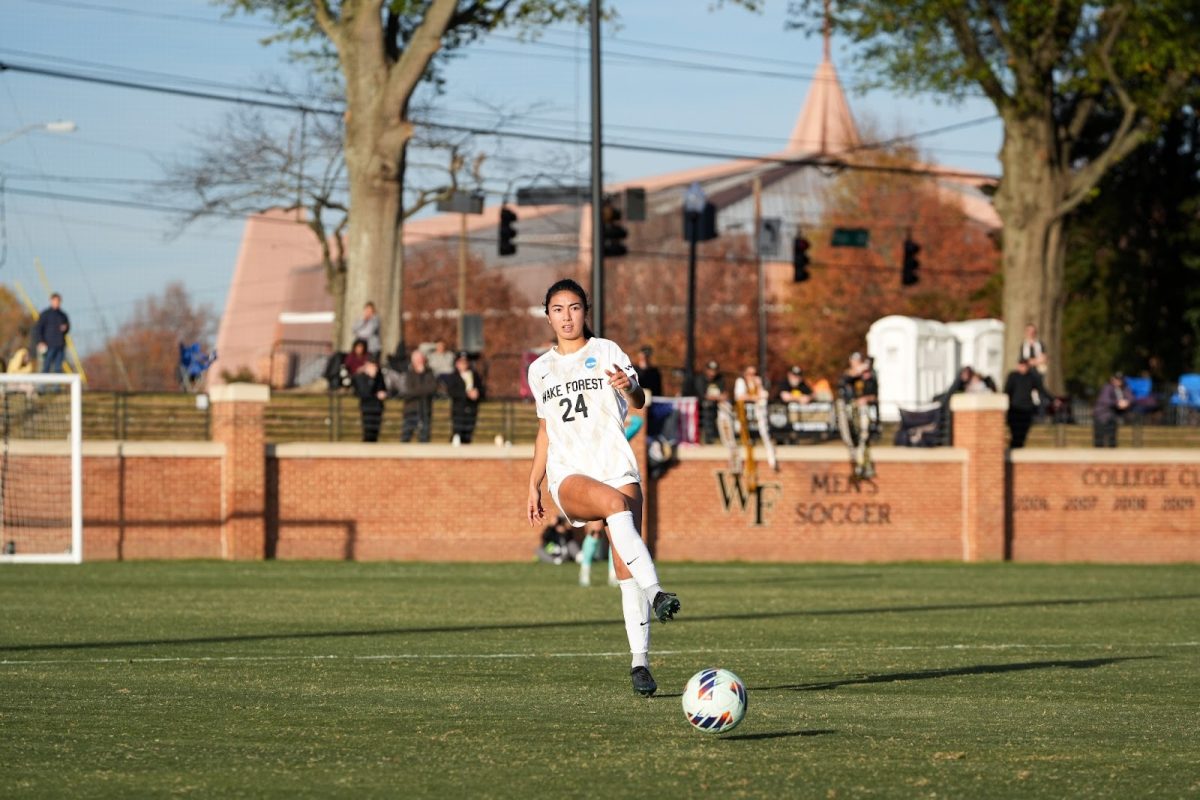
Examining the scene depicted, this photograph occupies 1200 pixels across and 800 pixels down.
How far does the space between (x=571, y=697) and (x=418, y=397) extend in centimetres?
2086

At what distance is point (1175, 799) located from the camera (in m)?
6.44

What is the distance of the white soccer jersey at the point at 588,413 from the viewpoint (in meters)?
9.33

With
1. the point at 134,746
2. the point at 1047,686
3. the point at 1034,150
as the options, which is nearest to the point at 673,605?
the point at 134,746

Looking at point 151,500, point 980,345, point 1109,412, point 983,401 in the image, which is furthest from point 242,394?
point 980,345

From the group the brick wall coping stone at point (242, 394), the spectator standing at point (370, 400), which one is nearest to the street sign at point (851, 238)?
the spectator standing at point (370, 400)

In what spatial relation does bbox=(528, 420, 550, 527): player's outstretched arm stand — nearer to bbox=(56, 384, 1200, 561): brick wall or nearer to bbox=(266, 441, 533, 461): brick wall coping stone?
bbox=(56, 384, 1200, 561): brick wall

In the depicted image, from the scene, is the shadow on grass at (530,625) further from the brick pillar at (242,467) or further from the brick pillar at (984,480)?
the brick pillar at (242,467)

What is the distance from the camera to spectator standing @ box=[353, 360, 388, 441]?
3016 cm

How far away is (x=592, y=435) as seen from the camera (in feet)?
30.7

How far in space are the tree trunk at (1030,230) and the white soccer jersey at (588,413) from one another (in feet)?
107

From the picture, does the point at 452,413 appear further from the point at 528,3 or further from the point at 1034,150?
the point at 1034,150

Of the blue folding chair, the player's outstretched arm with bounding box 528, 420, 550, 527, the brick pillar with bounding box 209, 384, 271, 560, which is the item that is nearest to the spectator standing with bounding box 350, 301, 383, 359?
the brick pillar with bounding box 209, 384, 271, 560

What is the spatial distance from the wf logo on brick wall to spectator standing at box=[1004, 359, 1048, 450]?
4.86 m

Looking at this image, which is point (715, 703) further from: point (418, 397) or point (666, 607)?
point (418, 397)
